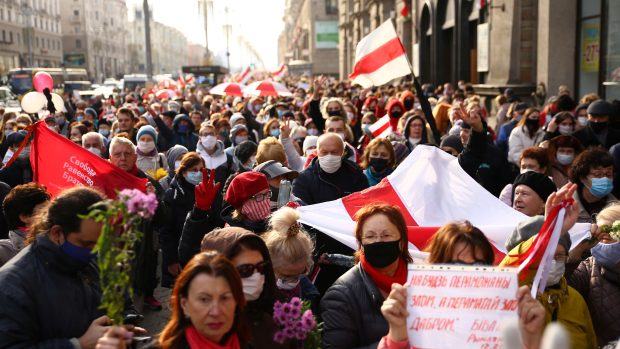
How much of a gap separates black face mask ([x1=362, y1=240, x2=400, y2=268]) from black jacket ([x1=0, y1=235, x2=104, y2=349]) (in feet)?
4.30

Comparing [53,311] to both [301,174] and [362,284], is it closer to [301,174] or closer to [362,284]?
[362,284]

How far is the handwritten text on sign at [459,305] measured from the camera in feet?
8.77

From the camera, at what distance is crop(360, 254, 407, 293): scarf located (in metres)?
3.65

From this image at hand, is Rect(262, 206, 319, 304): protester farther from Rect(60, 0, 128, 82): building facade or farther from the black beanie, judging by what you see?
Rect(60, 0, 128, 82): building facade

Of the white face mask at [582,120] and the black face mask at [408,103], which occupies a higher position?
the black face mask at [408,103]

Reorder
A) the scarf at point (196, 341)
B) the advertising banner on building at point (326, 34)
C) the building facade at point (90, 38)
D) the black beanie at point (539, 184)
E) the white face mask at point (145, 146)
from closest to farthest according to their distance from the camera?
the scarf at point (196, 341) → the black beanie at point (539, 184) → the white face mask at point (145, 146) → the advertising banner on building at point (326, 34) → the building facade at point (90, 38)


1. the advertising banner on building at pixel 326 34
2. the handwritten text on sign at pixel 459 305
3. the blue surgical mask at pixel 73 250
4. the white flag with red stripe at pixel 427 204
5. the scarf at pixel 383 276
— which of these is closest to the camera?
the handwritten text on sign at pixel 459 305

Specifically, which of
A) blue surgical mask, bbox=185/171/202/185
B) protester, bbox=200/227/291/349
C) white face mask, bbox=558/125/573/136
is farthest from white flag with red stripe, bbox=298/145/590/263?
white face mask, bbox=558/125/573/136

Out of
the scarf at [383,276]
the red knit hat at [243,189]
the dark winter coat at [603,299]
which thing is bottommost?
the dark winter coat at [603,299]

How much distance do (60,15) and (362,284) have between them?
125041mm

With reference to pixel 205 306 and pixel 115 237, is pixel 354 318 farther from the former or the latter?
pixel 115 237

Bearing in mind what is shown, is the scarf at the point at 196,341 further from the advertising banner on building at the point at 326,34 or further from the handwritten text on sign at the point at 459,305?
the advertising banner on building at the point at 326,34

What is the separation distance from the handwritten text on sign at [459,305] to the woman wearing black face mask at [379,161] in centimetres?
429

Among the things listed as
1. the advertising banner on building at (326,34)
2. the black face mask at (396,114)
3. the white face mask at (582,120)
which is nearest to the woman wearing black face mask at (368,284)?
the white face mask at (582,120)
